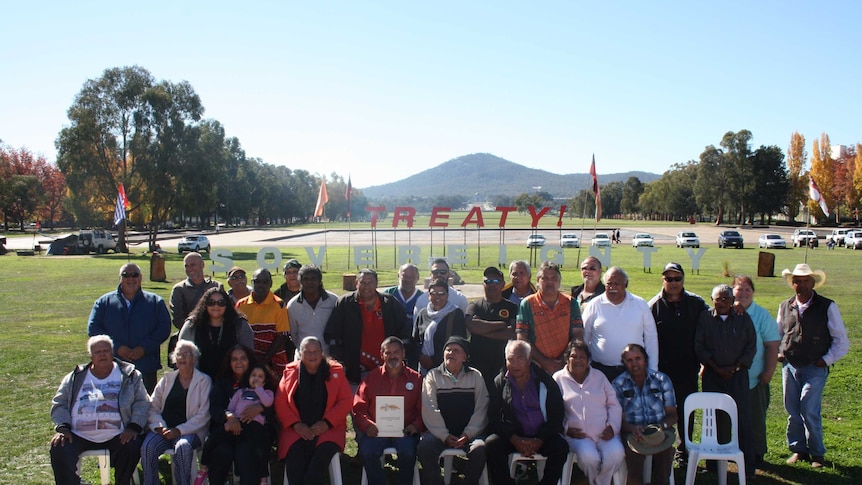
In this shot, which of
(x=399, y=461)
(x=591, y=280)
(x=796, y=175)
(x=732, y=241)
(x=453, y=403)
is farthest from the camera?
(x=796, y=175)

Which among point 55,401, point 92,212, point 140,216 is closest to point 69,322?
point 55,401

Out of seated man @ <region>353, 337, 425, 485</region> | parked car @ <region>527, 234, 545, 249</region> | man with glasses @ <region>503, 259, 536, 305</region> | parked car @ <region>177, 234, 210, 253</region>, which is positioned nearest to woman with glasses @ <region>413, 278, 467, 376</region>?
seated man @ <region>353, 337, 425, 485</region>

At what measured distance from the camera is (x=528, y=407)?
456 centimetres

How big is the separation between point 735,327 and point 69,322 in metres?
12.3

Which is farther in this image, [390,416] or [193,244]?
[193,244]

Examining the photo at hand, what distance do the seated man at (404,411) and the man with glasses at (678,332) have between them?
6.91 feet

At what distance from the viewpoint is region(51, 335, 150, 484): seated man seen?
4320 millimetres

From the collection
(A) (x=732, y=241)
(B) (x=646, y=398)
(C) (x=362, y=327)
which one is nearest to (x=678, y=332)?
(B) (x=646, y=398)

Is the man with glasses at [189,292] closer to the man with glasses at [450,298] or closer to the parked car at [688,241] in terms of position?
the man with glasses at [450,298]

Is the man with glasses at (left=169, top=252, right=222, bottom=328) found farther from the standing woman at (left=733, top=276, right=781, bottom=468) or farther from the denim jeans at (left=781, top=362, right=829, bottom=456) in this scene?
the denim jeans at (left=781, top=362, right=829, bottom=456)

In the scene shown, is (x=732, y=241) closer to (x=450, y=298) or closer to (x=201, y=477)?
(x=450, y=298)

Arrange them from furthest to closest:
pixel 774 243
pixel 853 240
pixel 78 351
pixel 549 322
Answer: pixel 853 240, pixel 774 243, pixel 78 351, pixel 549 322

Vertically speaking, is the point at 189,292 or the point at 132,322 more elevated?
the point at 189,292

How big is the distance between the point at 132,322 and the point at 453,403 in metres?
2.92
